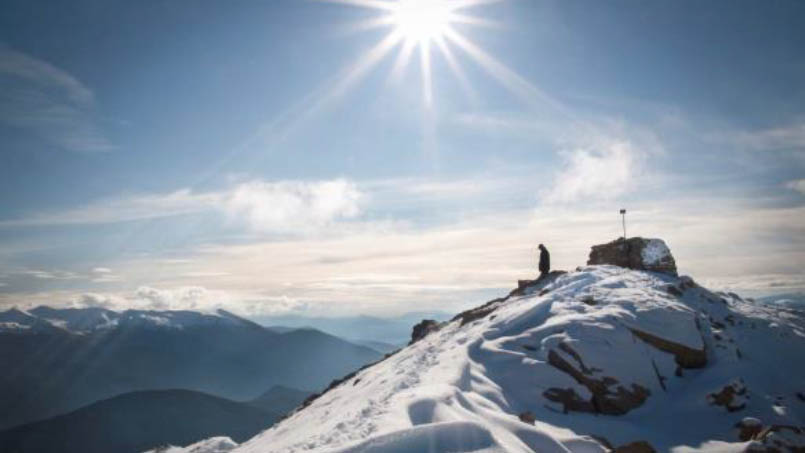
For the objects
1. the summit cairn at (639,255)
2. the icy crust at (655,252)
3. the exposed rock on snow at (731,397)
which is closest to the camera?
the exposed rock on snow at (731,397)

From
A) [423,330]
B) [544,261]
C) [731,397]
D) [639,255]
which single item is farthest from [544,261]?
[731,397]

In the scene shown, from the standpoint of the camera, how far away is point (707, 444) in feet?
56.2

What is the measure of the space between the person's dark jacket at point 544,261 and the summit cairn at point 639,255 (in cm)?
454

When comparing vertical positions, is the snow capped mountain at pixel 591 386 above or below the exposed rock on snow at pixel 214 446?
above

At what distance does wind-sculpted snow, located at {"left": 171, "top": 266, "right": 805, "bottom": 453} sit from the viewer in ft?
43.5

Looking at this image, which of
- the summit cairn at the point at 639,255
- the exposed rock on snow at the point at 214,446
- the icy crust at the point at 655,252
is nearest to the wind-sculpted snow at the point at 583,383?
the summit cairn at the point at 639,255

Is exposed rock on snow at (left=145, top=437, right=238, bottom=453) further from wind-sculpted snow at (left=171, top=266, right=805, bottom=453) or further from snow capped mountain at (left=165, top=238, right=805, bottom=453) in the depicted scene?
wind-sculpted snow at (left=171, top=266, right=805, bottom=453)

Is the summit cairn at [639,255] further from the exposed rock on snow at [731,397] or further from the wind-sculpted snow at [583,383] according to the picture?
the exposed rock on snow at [731,397]

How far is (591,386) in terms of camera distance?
19672 mm

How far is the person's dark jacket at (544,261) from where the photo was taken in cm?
3825

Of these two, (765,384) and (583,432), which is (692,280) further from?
(583,432)

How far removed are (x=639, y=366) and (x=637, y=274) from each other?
1279 cm

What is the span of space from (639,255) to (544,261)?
6801mm

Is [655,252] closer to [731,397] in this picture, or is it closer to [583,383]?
[731,397]
